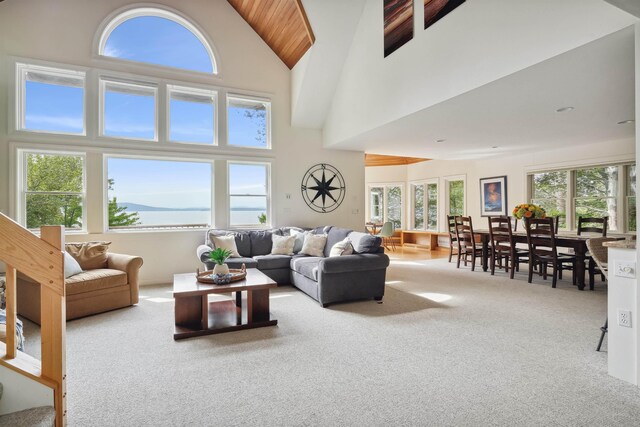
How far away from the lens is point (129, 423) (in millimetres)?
1814

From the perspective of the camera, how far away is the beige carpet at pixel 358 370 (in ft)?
6.24

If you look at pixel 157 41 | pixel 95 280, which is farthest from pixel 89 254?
pixel 157 41

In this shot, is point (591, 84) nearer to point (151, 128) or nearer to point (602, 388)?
point (602, 388)

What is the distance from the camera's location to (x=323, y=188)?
6.73 metres

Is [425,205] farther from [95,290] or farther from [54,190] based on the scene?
[54,190]

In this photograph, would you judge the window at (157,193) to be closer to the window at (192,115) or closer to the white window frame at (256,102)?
the window at (192,115)

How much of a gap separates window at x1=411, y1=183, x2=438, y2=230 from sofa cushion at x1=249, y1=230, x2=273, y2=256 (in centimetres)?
585

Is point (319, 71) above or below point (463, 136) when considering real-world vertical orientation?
above

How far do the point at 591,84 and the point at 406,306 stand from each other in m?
2.96

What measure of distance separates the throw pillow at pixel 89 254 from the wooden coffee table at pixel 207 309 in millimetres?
1390

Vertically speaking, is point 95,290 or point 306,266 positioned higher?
point 306,266

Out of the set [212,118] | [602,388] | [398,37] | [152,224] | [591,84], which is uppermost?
[398,37]

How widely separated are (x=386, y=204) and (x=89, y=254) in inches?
333

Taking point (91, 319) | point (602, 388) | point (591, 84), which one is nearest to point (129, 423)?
point (91, 319)
